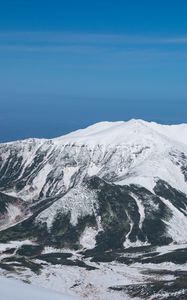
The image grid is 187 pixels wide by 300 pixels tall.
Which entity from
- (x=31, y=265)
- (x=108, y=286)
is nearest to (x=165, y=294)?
(x=108, y=286)

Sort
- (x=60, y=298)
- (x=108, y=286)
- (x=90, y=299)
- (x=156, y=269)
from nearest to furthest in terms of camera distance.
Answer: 1. (x=60, y=298)
2. (x=90, y=299)
3. (x=108, y=286)
4. (x=156, y=269)

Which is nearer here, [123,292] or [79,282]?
[123,292]

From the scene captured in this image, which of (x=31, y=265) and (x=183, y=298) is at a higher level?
(x=31, y=265)

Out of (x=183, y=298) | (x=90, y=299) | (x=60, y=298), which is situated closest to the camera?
(x=60, y=298)

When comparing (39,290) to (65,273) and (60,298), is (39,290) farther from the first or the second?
(65,273)

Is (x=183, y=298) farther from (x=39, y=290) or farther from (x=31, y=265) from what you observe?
(x=39, y=290)

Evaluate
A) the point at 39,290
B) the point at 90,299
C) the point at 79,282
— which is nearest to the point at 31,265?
the point at 79,282
